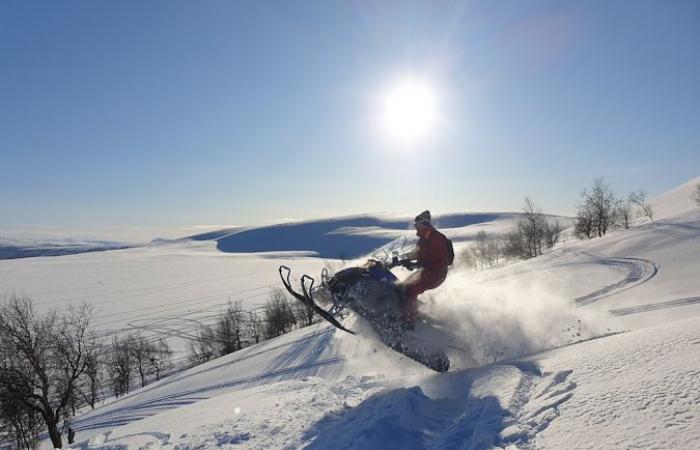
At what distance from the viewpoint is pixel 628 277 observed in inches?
677

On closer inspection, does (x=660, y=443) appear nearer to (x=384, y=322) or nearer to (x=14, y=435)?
(x=384, y=322)

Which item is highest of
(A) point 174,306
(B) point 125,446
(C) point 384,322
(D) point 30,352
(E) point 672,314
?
(C) point 384,322

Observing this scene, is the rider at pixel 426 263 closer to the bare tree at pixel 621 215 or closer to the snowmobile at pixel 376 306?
the snowmobile at pixel 376 306

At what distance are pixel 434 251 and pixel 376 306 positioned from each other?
144 centimetres

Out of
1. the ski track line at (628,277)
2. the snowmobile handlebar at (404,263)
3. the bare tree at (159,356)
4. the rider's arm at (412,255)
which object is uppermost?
the rider's arm at (412,255)

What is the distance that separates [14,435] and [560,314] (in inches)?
1064

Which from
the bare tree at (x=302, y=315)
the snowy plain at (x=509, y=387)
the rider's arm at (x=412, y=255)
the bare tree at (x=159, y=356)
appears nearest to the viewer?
the snowy plain at (x=509, y=387)

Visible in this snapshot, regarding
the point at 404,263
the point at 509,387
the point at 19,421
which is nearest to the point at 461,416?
the point at 509,387

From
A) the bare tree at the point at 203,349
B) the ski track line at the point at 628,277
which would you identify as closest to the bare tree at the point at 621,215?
the ski track line at the point at 628,277

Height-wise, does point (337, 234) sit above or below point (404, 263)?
below

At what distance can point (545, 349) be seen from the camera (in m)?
6.82

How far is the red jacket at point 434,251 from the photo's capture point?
7.44m

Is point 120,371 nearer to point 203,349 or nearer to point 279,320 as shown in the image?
point 203,349

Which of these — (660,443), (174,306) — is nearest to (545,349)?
(660,443)
